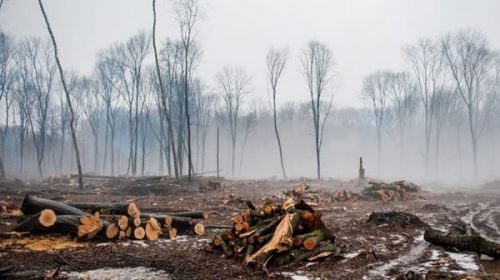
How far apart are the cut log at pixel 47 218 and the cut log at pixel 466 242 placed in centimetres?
948

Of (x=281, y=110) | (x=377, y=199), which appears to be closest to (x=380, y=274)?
(x=377, y=199)

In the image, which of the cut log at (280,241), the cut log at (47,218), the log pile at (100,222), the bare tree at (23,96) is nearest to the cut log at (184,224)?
the log pile at (100,222)

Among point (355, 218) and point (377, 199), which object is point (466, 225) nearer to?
point (355, 218)

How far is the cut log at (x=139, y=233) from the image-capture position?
9898 mm

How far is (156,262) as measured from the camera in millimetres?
7562

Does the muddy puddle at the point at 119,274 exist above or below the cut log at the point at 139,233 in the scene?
below

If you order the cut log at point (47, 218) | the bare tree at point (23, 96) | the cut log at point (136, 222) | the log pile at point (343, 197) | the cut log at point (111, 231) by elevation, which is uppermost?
the bare tree at point (23, 96)

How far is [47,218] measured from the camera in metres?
9.20

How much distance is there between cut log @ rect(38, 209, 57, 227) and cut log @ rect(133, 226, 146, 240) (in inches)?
77.9

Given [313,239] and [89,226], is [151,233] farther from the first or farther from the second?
[313,239]

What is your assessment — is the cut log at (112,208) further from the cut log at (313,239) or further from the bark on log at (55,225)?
the cut log at (313,239)

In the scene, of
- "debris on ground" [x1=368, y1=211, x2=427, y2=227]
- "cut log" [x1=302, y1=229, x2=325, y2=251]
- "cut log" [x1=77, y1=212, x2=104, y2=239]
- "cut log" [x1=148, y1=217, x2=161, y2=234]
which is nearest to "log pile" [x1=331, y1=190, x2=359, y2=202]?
"debris on ground" [x1=368, y1=211, x2=427, y2=227]

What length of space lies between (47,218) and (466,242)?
9950 millimetres

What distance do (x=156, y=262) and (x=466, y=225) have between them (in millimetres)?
10987
